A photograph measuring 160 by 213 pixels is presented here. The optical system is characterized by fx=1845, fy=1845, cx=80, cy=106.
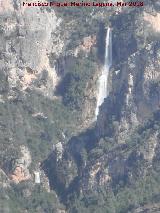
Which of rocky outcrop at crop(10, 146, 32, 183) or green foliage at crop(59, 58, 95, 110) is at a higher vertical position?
green foliage at crop(59, 58, 95, 110)

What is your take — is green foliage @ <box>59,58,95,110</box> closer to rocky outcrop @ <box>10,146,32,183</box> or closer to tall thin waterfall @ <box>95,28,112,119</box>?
tall thin waterfall @ <box>95,28,112,119</box>

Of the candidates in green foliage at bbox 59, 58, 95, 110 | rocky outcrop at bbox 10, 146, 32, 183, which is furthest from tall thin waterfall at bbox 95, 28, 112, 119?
rocky outcrop at bbox 10, 146, 32, 183

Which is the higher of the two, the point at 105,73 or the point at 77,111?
the point at 105,73

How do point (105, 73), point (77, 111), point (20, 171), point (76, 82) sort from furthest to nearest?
point (105, 73) → point (76, 82) → point (77, 111) → point (20, 171)

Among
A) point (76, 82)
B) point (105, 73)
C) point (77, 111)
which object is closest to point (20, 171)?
point (77, 111)

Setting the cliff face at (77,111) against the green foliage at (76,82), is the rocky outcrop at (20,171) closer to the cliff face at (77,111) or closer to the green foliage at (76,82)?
the cliff face at (77,111)

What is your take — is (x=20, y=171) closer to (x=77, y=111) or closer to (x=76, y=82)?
(x=77, y=111)

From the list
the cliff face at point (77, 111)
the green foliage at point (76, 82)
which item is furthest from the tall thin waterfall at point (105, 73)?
the green foliage at point (76, 82)

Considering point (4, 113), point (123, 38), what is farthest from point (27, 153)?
point (123, 38)
